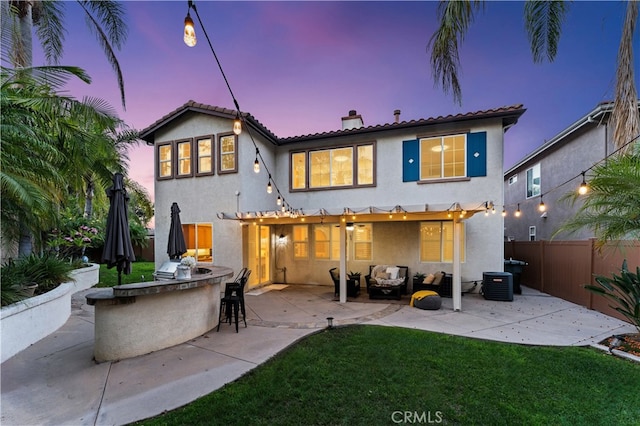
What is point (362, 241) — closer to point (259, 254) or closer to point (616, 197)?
point (259, 254)

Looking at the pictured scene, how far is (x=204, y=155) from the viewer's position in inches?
421

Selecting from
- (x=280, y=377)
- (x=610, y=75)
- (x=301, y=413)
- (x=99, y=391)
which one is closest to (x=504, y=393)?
(x=301, y=413)

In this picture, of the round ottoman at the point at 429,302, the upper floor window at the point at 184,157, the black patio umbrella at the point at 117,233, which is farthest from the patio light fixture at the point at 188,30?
the upper floor window at the point at 184,157

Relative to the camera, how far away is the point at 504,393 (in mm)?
3635

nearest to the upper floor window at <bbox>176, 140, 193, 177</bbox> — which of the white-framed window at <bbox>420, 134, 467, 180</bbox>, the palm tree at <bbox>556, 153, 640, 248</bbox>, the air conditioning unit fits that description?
the white-framed window at <bbox>420, 134, 467, 180</bbox>

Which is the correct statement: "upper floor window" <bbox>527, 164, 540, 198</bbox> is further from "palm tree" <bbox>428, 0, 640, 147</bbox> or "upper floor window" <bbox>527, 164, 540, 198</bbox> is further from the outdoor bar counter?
the outdoor bar counter

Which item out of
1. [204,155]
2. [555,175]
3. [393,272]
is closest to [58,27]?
[204,155]

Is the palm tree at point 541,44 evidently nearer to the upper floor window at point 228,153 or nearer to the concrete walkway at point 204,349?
the concrete walkway at point 204,349

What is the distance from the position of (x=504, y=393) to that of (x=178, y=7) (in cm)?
894

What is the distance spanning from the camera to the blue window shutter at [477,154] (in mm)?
9453

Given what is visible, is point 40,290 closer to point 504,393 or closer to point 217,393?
point 217,393

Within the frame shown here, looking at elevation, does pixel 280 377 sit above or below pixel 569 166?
below

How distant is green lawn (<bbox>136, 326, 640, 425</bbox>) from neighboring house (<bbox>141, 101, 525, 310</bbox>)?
168 inches

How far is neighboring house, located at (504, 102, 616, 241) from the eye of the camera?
963 centimetres
